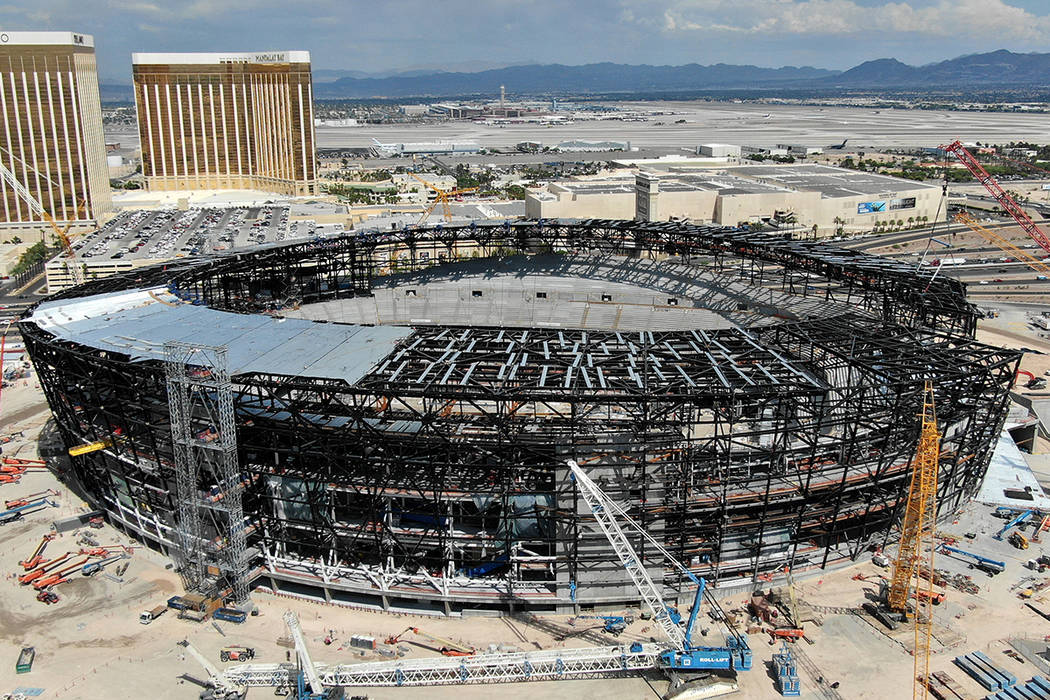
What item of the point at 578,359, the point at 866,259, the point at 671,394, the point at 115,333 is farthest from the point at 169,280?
the point at 866,259

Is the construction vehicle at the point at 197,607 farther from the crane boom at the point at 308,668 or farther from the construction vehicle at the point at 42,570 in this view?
the construction vehicle at the point at 42,570

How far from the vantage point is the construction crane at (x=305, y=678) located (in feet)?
128

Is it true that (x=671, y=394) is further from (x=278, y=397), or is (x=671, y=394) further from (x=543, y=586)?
(x=278, y=397)

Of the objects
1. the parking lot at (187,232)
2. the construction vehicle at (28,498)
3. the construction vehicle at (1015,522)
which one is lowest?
the construction vehicle at (28,498)

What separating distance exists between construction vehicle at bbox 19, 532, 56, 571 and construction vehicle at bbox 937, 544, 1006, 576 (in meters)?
56.2

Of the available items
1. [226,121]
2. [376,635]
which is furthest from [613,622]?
[226,121]

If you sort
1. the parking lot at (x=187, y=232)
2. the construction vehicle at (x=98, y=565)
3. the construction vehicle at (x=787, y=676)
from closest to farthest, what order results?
the construction vehicle at (x=787, y=676) < the construction vehicle at (x=98, y=565) < the parking lot at (x=187, y=232)

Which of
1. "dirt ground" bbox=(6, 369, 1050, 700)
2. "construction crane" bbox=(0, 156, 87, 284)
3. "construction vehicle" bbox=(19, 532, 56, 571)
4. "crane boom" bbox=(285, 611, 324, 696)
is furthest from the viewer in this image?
"construction crane" bbox=(0, 156, 87, 284)

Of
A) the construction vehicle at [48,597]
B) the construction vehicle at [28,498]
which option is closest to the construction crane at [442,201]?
the construction vehicle at [28,498]

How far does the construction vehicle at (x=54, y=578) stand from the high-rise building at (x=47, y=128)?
391 feet

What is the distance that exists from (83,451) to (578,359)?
3119cm

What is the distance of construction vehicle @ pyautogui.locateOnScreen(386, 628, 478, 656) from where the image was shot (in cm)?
4356

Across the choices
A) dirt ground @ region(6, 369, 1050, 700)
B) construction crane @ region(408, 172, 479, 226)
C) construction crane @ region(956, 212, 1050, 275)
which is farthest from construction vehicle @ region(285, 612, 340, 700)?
construction crane @ region(956, 212, 1050, 275)

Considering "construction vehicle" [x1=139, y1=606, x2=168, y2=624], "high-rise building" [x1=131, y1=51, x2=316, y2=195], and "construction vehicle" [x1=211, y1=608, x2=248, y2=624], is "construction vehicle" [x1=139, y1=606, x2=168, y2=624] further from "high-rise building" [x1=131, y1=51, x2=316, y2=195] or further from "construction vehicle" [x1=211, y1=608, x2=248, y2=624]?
"high-rise building" [x1=131, y1=51, x2=316, y2=195]
